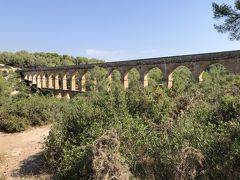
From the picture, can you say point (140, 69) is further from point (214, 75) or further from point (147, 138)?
point (147, 138)

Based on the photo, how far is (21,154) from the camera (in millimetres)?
10750

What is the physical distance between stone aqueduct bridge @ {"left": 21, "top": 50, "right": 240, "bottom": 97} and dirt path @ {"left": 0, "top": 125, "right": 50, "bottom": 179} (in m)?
9.64

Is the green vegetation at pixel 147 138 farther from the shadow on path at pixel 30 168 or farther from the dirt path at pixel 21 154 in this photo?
the dirt path at pixel 21 154

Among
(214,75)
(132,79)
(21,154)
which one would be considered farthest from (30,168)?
(214,75)

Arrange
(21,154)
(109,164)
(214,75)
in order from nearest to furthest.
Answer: (109,164), (21,154), (214,75)

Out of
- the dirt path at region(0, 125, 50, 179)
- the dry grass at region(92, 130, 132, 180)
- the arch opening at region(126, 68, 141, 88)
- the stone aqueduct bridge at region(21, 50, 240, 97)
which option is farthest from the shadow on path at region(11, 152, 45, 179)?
the stone aqueduct bridge at region(21, 50, 240, 97)

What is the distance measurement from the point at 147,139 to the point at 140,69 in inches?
856

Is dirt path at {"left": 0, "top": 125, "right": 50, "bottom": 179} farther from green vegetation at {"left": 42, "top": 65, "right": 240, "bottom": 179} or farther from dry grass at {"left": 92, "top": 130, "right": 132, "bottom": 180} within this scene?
dry grass at {"left": 92, "top": 130, "right": 132, "bottom": 180}

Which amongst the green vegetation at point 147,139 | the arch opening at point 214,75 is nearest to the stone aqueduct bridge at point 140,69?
the arch opening at point 214,75

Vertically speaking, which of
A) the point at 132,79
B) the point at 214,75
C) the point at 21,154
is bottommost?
the point at 21,154

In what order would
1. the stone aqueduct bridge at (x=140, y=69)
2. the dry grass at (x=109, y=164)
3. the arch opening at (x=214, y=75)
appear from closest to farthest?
1. the dry grass at (x=109, y=164)
2. the arch opening at (x=214, y=75)
3. the stone aqueduct bridge at (x=140, y=69)

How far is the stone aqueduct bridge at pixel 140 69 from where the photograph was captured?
20.8 meters

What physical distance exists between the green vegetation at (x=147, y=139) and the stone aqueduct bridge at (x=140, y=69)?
38.1 feet

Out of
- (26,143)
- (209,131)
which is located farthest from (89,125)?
(26,143)
